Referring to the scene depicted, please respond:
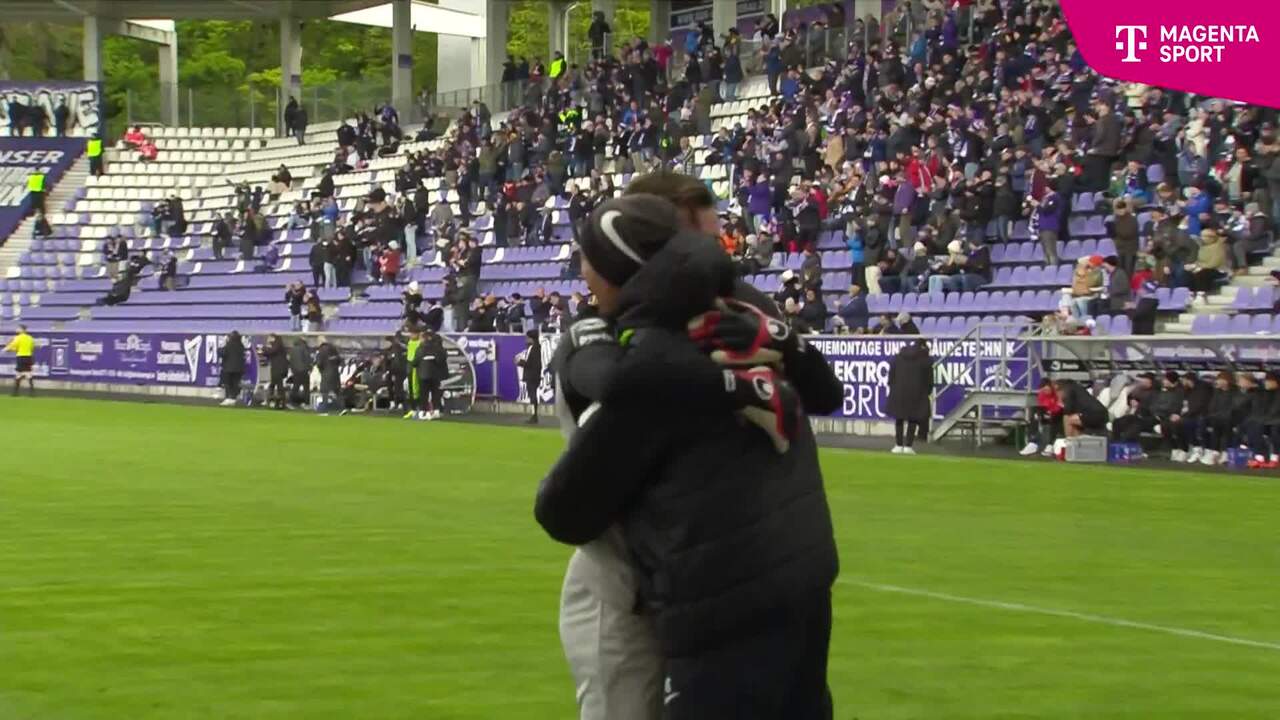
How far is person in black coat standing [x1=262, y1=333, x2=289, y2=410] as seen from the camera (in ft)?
141

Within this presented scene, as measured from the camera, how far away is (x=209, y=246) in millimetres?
57625

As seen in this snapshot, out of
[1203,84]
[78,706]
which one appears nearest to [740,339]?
[78,706]

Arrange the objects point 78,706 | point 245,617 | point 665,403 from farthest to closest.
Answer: point 245,617, point 78,706, point 665,403

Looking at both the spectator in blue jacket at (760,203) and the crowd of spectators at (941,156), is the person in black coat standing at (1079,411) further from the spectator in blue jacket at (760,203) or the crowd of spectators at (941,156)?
the spectator in blue jacket at (760,203)

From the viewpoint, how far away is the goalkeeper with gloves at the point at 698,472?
13.6 ft

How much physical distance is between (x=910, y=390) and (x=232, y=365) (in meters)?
20.2

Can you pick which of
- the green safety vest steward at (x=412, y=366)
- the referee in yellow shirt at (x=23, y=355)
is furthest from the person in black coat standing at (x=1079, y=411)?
the referee in yellow shirt at (x=23, y=355)

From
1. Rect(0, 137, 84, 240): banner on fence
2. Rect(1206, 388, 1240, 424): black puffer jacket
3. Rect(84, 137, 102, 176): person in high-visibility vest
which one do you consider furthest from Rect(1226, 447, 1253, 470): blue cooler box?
Rect(84, 137, 102, 176): person in high-visibility vest

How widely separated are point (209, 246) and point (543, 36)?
3130 centimetres

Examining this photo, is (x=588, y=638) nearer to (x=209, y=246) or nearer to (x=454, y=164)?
(x=454, y=164)

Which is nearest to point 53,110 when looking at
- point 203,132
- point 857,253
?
point 203,132

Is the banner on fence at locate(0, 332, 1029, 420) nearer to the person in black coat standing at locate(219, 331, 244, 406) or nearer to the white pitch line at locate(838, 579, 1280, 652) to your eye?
the person in black coat standing at locate(219, 331, 244, 406)

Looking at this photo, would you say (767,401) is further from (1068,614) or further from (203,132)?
(203,132)

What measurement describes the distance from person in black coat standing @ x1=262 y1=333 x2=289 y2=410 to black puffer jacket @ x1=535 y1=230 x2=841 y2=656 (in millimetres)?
39362
